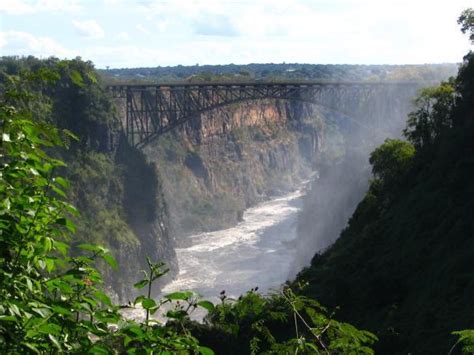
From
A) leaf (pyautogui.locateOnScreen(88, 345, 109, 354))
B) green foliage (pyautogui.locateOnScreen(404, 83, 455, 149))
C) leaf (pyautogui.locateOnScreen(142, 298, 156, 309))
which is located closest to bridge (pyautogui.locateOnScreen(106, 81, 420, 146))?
green foliage (pyautogui.locateOnScreen(404, 83, 455, 149))

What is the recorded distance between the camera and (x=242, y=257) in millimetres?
84438

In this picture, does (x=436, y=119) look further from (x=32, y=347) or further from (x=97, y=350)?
(x=32, y=347)

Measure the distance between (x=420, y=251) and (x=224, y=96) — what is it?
56069 millimetres

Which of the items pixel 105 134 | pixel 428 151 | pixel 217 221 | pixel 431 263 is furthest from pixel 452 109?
pixel 217 221

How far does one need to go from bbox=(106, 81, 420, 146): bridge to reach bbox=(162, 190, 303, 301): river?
1461 cm

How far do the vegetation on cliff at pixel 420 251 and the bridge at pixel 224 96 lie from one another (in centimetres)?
3425

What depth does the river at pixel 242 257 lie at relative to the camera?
235 ft

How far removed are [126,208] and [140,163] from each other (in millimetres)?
5034

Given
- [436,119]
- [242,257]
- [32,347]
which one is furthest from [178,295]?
[242,257]

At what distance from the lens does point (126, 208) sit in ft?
262

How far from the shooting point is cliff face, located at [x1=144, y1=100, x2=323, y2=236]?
102688 mm

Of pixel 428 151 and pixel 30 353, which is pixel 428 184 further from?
pixel 30 353

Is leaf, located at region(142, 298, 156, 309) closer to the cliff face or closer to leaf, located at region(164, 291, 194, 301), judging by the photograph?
leaf, located at region(164, 291, 194, 301)

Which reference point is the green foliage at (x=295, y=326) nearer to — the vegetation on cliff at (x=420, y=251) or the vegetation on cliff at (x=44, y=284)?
the vegetation on cliff at (x=44, y=284)
